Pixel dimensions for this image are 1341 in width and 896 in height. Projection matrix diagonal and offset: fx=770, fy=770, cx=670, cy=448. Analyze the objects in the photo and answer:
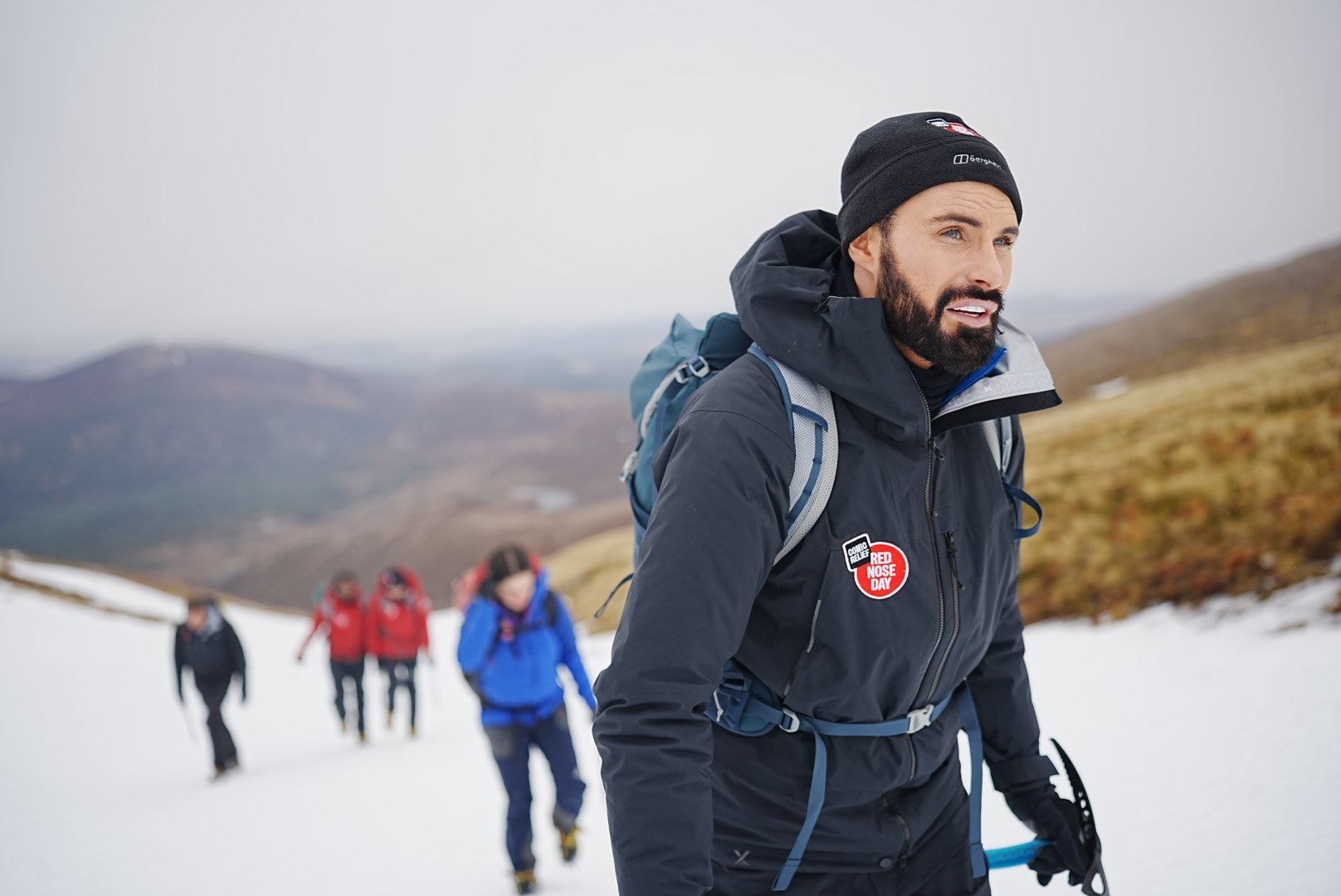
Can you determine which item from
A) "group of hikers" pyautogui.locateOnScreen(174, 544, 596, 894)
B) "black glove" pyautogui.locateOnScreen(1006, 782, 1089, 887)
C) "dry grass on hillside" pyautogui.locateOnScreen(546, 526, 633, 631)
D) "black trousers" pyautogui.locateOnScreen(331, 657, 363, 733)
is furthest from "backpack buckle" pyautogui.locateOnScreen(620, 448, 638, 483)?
"dry grass on hillside" pyautogui.locateOnScreen(546, 526, 633, 631)

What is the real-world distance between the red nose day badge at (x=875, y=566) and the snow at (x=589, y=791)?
4.50 m

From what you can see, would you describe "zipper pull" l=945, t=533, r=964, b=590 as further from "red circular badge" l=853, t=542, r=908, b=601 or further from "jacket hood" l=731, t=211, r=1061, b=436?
"jacket hood" l=731, t=211, r=1061, b=436

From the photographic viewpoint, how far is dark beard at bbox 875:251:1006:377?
2.03 metres

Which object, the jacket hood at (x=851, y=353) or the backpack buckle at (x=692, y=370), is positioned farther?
the backpack buckle at (x=692, y=370)

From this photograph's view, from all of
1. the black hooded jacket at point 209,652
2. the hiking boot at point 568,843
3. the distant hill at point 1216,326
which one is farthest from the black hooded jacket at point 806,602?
the distant hill at point 1216,326

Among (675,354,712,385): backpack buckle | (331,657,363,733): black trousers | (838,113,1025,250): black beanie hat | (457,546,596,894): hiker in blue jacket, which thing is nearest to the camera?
(838,113,1025,250): black beanie hat

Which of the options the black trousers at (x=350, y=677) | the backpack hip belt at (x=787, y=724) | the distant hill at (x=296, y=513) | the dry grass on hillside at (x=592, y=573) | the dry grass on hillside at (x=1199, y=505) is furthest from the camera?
the distant hill at (x=296, y=513)

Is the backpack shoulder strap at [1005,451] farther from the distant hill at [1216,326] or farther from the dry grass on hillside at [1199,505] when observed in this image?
the distant hill at [1216,326]

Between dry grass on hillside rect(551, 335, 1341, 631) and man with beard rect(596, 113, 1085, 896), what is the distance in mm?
9722

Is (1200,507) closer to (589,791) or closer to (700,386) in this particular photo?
(589,791)

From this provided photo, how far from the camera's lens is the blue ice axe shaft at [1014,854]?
2.56 m

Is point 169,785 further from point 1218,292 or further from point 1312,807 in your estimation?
point 1218,292

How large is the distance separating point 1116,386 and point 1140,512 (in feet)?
155

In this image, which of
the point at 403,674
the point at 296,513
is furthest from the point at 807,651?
the point at 296,513
